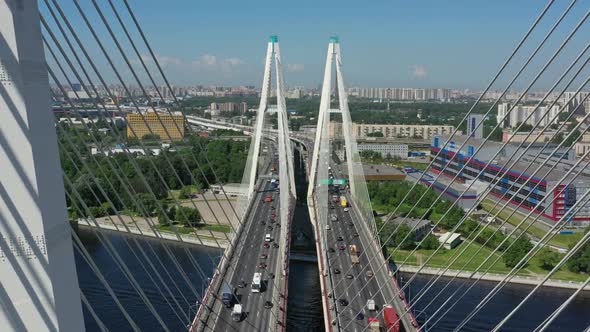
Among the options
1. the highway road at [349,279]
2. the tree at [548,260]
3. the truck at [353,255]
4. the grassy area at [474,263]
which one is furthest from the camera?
the tree at [548,260]

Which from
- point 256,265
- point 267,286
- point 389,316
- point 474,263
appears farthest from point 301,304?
point 474,263

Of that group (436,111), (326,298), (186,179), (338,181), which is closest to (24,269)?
(326,298)

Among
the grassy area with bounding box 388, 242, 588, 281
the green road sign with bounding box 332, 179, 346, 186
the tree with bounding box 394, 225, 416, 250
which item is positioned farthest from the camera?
the green road sign with bounding box 332, 179, 346, 186

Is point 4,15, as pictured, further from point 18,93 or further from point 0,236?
point 0,236

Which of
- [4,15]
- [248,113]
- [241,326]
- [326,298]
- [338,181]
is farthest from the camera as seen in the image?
[248,113]

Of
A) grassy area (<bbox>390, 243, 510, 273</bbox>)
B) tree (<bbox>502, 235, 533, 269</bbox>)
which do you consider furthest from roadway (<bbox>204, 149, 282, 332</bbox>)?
tree (<bbox>502, 235, 533, 269</bbox>)

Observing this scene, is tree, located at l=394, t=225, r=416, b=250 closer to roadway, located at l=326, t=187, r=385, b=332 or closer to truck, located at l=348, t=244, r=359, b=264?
roadway, located at l=326, t=187, r=385, b=332

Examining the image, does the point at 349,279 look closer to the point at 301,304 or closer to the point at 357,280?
the point at 357,280

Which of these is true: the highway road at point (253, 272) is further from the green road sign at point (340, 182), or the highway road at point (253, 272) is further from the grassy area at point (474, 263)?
the green road sign at point (340, 182)

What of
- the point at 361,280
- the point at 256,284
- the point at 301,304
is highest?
the point at 256,284

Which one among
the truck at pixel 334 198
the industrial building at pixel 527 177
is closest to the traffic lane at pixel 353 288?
the industrial building at pixel 527 177

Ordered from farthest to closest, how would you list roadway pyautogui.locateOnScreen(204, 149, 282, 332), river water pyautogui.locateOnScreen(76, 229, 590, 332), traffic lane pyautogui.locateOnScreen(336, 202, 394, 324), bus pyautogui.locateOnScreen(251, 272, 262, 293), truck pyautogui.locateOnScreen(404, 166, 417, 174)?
1. truck pyautogui.locateOnScreen(404, 166, 417, 174)
2. river water pyautogui.locateOnScreen(76, 229, 590, 332)
3. bus pyautogui.locateOnScreen(251, 272, 262, 293)
4. traffic lane pyautogui.locateOnScreen(336, 202, 394, 324)
5. roadway pyautogui.locateOnScreen(204, 149, 282, 332)
